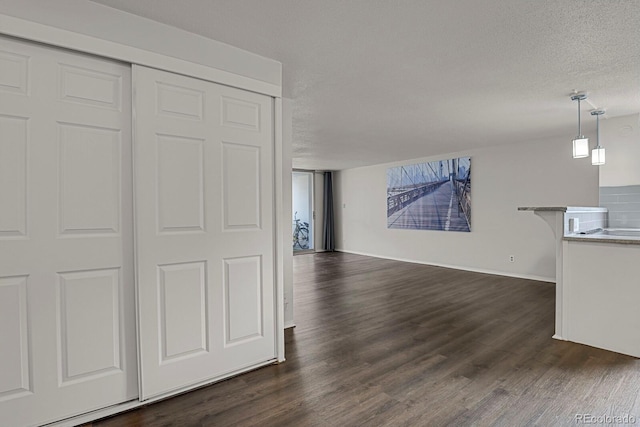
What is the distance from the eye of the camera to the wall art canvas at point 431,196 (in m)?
6.63

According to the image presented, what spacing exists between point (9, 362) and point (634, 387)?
3854 mm

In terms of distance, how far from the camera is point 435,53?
99.8 inches

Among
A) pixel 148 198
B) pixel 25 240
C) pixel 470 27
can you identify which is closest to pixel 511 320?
pixel 470 27

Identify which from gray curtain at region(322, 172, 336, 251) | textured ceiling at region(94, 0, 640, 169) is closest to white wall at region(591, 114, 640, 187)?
textured ceiling at region(94, 0, 640, 169)

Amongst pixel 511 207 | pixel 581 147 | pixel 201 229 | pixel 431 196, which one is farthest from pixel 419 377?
pixel 431 196

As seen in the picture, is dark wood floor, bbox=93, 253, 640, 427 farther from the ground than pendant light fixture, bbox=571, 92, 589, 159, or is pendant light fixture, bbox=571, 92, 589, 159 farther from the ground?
pendant light fixture, bbox=571, 92, 589, 159

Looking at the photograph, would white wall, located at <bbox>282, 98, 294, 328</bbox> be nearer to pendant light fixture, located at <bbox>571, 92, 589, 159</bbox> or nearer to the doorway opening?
pendant light fixture, located at <bbox>571, 92, 589, 159</bbox>

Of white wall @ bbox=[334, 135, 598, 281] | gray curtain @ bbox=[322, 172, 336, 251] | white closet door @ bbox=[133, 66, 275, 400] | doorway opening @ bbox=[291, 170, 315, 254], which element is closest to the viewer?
white closet door @ bbox=[133, 66, 275, 400]

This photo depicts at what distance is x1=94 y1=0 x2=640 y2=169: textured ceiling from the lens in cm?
199

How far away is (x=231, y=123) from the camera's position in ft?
8.05

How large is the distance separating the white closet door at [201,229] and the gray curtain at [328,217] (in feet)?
23.3

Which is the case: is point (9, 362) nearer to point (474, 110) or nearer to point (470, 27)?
point (470, 27)

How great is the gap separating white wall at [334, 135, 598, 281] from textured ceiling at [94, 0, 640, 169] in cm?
118

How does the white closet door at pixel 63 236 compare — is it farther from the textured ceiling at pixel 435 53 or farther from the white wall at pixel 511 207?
the white wall at pixel 511 207
